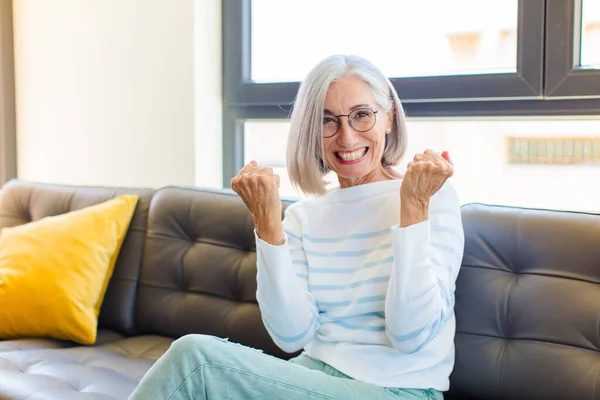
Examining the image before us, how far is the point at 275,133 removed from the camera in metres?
2.67

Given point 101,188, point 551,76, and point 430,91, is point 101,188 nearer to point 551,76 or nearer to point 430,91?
point 430,91

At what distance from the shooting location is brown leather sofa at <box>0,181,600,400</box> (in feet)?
5.08

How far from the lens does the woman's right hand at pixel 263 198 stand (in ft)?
4.92

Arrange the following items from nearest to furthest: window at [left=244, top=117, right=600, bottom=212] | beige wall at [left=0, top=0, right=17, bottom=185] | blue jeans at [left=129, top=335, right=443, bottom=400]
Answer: blue jeans at [left=129, top=335, right=443, bottom=400] < window at [left=244, top=117, right=600, bottom=212] < beige wall at [left=0, top=0, right=17, bottom=185]

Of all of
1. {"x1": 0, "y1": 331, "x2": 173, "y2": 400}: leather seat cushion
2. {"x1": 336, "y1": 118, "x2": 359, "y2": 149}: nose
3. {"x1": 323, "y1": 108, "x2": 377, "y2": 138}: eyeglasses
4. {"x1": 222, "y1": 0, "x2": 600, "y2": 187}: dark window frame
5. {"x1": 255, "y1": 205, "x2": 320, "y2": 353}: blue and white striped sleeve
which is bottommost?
{"x1": 0, "y1": 331, "x2": 173, "y2": 400}: leather seat cushion

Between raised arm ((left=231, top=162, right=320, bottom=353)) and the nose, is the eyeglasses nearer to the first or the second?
the nose

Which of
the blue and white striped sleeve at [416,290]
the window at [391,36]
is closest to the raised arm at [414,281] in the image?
the blue and white striped sleeve at [416,290]

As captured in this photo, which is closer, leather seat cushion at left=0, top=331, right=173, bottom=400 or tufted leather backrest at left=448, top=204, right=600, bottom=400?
tufted leather backrest at left=448, top=204, right=600, bottom=400

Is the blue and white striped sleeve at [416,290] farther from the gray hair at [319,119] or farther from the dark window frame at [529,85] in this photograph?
the dark window frame at [529,85]

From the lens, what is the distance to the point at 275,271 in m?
1.53

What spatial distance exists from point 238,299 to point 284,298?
54 cm

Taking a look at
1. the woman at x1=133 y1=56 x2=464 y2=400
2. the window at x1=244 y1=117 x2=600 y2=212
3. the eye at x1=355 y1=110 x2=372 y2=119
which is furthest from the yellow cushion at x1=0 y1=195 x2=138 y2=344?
the eye at x1=355 y1=110 x2=372 y2=119

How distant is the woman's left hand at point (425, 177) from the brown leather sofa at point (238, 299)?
14.2 inches

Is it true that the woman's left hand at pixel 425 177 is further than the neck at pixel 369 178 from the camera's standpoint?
No
